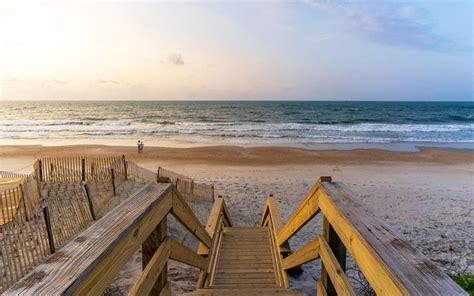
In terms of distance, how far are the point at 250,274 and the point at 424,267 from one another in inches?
122

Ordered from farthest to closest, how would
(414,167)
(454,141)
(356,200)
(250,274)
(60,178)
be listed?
(454,141), (414,167), (60,178), (250,274), (356,200)

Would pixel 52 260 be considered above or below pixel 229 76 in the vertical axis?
below

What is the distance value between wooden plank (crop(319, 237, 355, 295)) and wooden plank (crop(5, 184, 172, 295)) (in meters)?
1.05

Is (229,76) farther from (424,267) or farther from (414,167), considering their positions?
(424,267)

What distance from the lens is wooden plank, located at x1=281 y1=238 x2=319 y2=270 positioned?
2234 millimetres

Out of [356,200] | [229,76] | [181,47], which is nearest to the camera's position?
[356,200]

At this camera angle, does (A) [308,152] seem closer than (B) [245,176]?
No

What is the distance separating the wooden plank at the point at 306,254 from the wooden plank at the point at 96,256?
4.03ft

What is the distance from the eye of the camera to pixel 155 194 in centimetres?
179

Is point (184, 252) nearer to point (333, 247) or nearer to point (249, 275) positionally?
point (333, 247)

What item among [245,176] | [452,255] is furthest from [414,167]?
[452,255]

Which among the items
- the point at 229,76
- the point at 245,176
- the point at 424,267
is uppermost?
the point at 229,76

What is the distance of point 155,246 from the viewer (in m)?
1.85

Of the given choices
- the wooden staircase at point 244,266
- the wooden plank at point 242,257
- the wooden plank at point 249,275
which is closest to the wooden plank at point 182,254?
the wooden staircase at point 244,266
